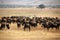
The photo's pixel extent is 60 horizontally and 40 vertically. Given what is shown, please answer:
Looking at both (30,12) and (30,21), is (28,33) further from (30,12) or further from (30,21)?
(30,12)

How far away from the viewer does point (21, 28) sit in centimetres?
970

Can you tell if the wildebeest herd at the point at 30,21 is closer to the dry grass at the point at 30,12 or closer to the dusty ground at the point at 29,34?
the dusty ground at the point at 29,34

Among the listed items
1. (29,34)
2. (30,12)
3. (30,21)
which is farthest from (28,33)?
(30,12)

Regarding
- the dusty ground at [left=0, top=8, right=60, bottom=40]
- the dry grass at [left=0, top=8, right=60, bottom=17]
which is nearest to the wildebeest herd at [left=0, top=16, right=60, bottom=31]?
the dusty ground at [left=0, top=8, right=60, bottom=40]

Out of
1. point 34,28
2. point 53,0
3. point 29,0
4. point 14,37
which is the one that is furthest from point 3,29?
point 53,0

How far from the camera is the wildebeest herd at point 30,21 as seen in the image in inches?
380

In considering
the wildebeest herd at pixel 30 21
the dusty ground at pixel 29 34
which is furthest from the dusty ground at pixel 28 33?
the wildebeest herd at pixel 30 21

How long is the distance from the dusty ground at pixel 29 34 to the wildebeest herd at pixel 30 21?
0.76 ft

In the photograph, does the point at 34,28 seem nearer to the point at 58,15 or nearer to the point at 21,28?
the point at 21,28

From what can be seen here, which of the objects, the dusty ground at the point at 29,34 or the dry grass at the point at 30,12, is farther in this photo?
the dry grass at the point at 30,12

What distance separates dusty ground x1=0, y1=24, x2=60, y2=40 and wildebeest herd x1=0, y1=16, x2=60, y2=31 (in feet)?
0.76

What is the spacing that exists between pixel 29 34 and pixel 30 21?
2.96ft

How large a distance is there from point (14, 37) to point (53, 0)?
328cm

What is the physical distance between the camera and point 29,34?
30.4ft
